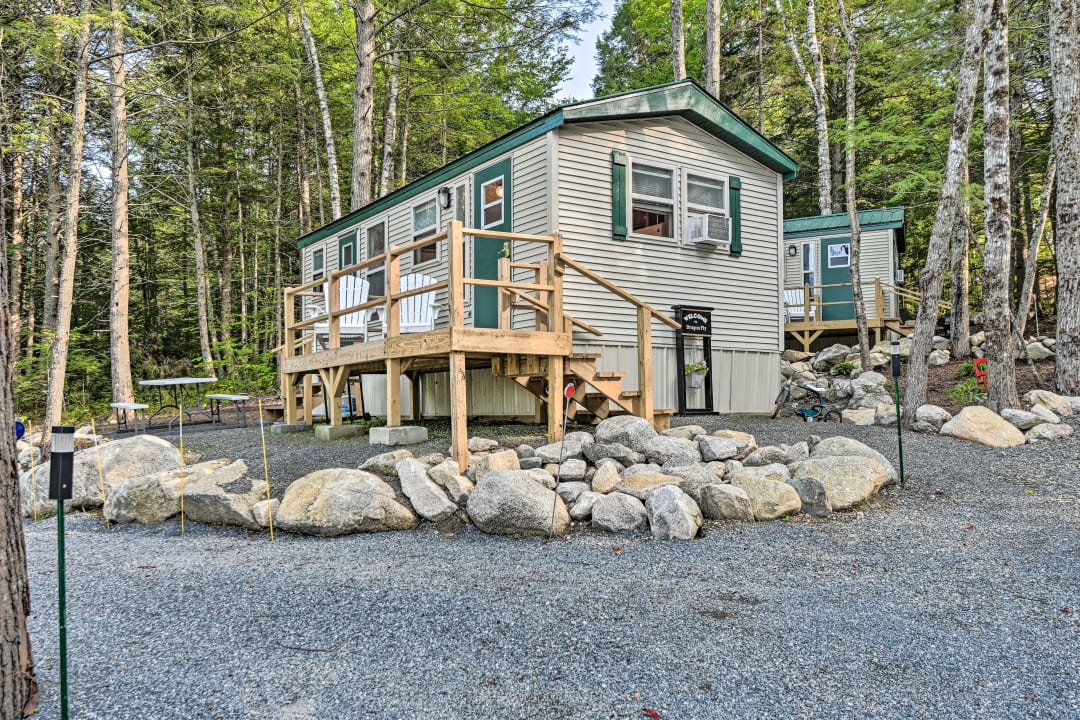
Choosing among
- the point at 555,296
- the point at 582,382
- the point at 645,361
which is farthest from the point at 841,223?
the point at 555,296

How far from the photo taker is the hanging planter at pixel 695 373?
9906 millimetres

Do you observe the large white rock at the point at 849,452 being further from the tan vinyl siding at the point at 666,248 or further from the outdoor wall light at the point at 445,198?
the outdoor wall light at the point at 445,198

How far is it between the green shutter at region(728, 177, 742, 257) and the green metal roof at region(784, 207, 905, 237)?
7.74m

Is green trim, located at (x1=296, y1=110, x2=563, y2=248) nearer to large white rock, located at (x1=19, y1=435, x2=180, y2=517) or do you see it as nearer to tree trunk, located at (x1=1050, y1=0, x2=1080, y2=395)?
large white rock, located at (x1=19, y1=435, x2=180, y2=517)

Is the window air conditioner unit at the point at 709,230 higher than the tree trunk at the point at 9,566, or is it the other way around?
the window air conditioner unit at the point at 709,230

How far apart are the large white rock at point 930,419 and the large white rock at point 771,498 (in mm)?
4133

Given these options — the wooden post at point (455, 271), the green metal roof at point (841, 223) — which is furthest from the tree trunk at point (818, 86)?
the wooden post at point (455, 271)

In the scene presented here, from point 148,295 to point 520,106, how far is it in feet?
49.7

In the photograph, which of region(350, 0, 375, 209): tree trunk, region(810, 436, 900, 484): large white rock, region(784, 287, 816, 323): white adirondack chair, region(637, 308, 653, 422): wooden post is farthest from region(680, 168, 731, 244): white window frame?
region(784, 287, 816, 323): white adirondack chair

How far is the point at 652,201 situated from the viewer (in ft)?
32.2

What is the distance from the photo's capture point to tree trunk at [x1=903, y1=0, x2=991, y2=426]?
27.3 feet

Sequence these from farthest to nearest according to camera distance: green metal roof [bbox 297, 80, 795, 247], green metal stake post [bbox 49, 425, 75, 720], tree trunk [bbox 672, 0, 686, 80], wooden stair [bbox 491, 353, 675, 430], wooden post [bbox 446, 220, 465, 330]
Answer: tree trunk [bbox 672, 0, 686, 80], green metal roof [bbox 297, 80, 795, 247], wooden stair [bbox 491, 353, 675, 430], wooden post [bbox 446, 220, 465, 330], green metal stake post [bbox 49, 425, 75, 720]

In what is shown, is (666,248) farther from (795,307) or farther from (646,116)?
(795,307)

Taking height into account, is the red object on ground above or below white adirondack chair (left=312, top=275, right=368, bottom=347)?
below
